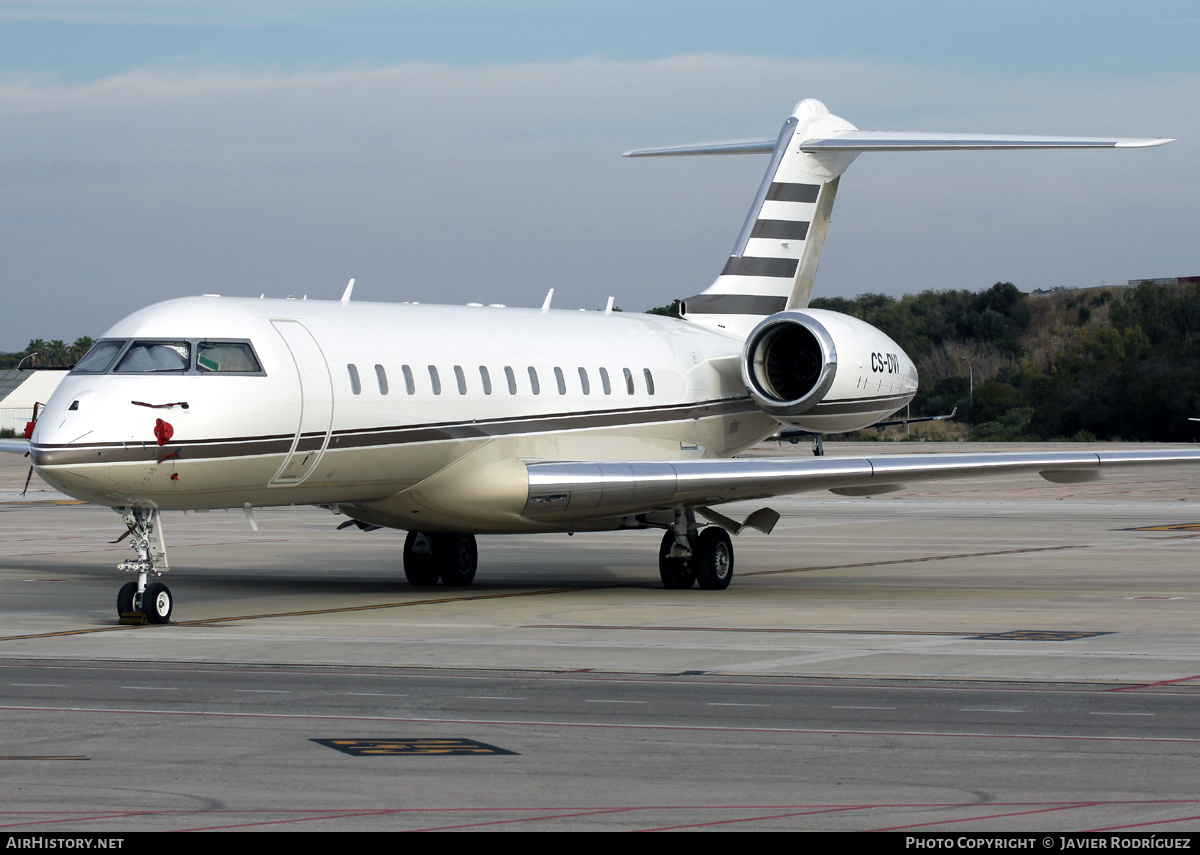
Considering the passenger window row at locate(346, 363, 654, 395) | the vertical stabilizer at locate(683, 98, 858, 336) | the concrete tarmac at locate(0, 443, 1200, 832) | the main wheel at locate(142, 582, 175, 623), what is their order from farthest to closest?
the vertical stabilizer at locate(683, 98, 858, 336)
the passenger window row at locate(346, 363, 654, 395)
the main wheel at locate(142, 582, 175, 623)
the concrete tarmac at locate(0, 443, 1200, 832)

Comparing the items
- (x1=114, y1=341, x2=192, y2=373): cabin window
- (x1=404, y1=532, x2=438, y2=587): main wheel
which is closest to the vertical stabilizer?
(x1=404, y1=532, x2=438, y2=587): main wheel

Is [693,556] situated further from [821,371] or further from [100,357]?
[100,357]

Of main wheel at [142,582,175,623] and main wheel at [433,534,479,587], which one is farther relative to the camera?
main wheel at [433,534,479,587]

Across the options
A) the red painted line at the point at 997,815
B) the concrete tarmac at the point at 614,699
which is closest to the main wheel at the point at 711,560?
the concrete tarmac at the point at 614,699

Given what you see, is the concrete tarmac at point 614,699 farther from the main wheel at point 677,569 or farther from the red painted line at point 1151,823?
the main wheel at point 677,569

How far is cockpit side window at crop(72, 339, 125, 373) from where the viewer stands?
16834 mm

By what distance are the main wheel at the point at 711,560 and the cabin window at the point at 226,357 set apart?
686 cm

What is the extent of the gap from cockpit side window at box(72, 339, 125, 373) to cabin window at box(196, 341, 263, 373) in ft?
2.69

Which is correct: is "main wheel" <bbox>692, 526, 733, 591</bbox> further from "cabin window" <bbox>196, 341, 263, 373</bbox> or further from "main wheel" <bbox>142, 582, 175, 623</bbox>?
"main wheel" <bbox>142, 582, 175, 623</bbox>

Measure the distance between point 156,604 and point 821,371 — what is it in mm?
9798

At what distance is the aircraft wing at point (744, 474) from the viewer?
20.0 m

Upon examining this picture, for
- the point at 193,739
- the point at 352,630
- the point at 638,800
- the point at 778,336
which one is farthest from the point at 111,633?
the point at 778,336

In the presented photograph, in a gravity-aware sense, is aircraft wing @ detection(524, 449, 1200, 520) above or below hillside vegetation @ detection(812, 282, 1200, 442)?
below
